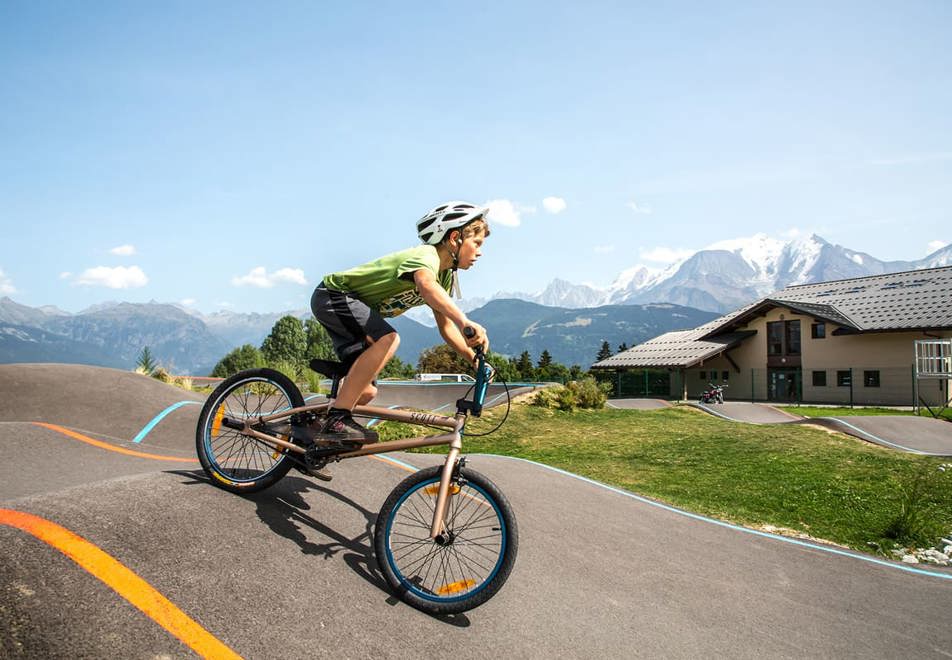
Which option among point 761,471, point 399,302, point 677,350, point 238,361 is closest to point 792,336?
point 677,350

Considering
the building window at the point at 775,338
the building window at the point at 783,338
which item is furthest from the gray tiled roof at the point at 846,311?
the building window at the point at 783,338

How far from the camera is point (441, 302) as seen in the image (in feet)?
11.6

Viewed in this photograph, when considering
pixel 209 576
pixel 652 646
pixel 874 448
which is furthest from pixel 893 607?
pixel 874 448

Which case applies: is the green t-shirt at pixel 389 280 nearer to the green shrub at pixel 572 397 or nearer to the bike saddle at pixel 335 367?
the bike saddle at pixel 335 367

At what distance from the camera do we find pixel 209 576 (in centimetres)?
320

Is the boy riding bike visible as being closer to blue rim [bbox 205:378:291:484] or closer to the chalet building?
blue rim [bbox 205:378:291:484]

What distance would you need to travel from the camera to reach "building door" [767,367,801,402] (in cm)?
4166

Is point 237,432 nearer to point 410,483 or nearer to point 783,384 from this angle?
point 410,483

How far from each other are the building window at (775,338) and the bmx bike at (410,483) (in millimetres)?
45481

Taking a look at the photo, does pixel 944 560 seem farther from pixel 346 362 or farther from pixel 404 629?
pixel 346 362

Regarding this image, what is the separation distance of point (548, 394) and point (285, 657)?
20.2 m

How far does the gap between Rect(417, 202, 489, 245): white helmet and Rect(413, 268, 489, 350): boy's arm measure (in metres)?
0.42

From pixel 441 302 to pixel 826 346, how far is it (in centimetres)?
4439

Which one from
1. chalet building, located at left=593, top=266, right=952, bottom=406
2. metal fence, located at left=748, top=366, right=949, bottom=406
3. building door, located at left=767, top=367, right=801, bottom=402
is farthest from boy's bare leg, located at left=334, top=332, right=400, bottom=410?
building door, located at left=767, top=367, right=801, bottom=402
